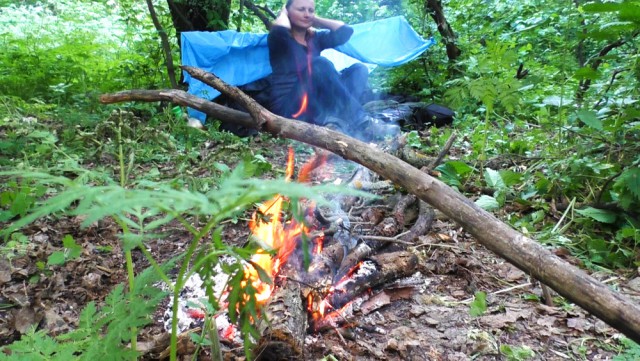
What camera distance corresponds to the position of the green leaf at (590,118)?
276cm

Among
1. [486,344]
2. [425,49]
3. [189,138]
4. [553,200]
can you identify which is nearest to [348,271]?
[486,344]

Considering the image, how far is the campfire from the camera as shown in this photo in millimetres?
1753

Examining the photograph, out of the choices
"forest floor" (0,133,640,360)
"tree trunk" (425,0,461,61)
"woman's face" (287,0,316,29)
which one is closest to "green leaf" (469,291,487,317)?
"forest floor" (0,133,640,360)

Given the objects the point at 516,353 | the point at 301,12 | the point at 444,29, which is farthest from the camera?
the point at 444,29

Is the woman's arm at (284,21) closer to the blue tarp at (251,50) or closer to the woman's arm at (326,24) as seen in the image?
the woman's arm at (326,24)

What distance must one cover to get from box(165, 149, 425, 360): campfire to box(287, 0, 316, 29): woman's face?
132 inches

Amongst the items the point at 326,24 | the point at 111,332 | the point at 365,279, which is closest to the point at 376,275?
the point at 365,279

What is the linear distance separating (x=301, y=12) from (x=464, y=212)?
418 cm

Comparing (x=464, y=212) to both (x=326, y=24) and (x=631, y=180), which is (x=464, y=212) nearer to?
(x=631, y=180)

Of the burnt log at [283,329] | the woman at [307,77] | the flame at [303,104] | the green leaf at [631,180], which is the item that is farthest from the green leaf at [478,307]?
the flame at [303,104]

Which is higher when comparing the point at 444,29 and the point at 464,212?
the point at 464,212

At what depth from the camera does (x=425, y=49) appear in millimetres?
7145

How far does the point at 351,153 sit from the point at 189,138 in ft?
10.0

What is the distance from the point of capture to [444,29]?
7547 millimetres
